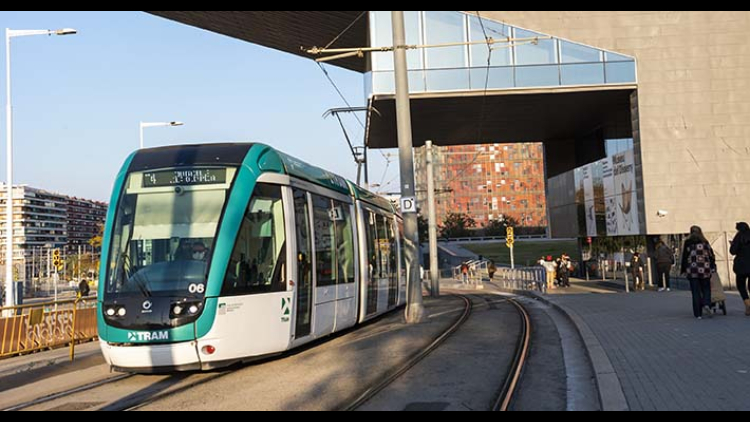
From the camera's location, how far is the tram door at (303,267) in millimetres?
9727

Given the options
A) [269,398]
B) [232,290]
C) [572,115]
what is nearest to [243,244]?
[232,290]

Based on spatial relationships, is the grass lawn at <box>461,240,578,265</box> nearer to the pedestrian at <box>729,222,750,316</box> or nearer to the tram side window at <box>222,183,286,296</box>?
the pedestrian at <box>729,222,750,316</box>

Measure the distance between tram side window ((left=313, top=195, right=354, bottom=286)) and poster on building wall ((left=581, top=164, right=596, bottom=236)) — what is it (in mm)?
24262

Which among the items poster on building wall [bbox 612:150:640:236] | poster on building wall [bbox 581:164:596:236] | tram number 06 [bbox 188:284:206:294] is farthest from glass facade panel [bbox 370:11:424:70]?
tram number 06 [bbox 188:284:206:294]

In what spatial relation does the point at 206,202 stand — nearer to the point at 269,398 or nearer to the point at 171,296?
the point at 171,296

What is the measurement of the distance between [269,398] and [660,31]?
26198 millimetres

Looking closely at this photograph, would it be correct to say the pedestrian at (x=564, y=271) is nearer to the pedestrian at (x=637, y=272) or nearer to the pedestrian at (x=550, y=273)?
the pedestrian at (x=550, y=273)

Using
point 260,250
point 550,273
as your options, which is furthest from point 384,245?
point 550,273

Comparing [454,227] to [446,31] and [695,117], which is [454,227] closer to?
[446,31]

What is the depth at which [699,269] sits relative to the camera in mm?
12219

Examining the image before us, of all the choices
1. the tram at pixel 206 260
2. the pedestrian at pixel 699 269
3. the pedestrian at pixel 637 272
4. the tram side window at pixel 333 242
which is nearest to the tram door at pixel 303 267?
the tram at pixel 206 260

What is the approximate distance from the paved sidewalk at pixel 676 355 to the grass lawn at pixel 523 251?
58361mm
